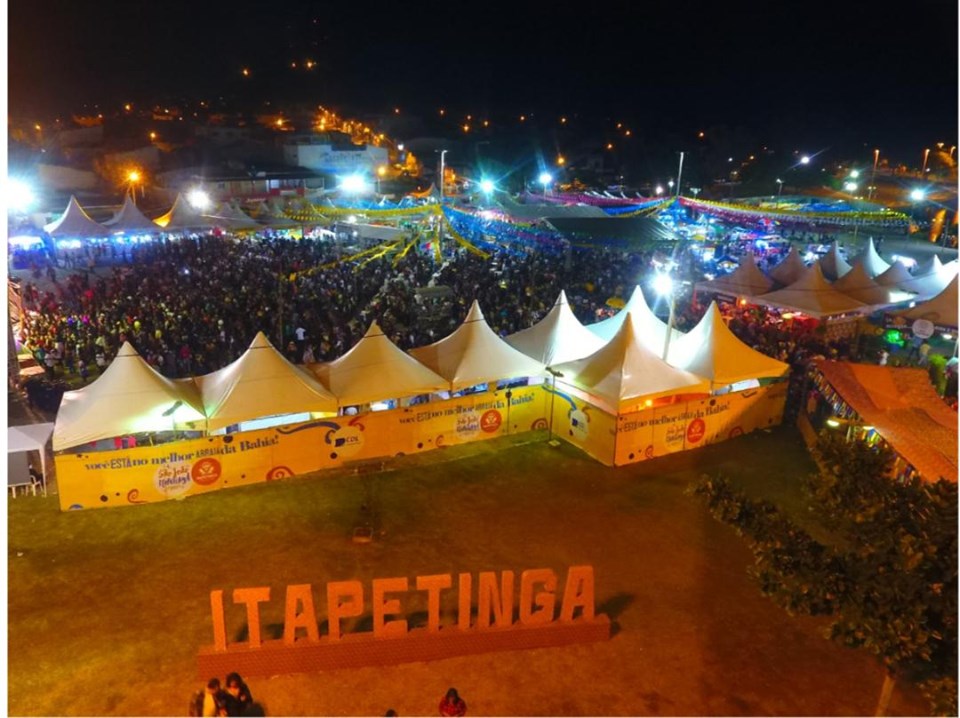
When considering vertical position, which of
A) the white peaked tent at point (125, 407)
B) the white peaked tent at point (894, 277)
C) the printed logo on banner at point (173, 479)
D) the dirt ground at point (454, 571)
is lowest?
the dirt ground at point (454, 571)

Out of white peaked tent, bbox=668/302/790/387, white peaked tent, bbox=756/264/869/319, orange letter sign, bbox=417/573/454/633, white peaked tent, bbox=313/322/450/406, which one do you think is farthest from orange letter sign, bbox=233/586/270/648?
white peaked tent, bbox=756/264/869/319

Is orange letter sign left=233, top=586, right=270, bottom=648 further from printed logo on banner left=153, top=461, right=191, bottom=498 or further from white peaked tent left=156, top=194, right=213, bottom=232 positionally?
white peaked tent left=156, top=194, right=213, bottom=232

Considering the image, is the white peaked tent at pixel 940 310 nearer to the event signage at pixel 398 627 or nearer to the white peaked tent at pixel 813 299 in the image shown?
the white peaked tent at pixel 813 299

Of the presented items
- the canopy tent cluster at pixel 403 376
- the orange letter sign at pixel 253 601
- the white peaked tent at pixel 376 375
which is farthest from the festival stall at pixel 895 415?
the orange letter sign at pixel 253 601

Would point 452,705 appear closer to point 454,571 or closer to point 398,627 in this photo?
point 398,627

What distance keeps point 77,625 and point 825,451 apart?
27.2 ft

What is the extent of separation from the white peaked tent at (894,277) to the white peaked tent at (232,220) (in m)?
25.1

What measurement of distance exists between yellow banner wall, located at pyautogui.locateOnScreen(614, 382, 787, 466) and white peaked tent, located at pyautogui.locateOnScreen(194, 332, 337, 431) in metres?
5.47

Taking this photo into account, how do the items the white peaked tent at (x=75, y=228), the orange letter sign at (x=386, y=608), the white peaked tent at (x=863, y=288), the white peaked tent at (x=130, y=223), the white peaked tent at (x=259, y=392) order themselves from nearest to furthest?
the orange letter sign at (x=386, y=608) < the white peaked tent at (x=259, y=392) < the white peaked tent at (x=863, y=288) < the white peaked tent at (x=75, y=228) < the white peaked tent at (x=130, y=223)

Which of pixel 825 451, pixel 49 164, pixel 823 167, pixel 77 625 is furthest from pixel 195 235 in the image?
pixel 823 167

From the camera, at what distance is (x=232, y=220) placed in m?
30.6

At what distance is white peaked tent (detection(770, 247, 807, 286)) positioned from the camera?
23.8 metres

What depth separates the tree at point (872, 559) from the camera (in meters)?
4.32

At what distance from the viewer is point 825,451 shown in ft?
15.9
